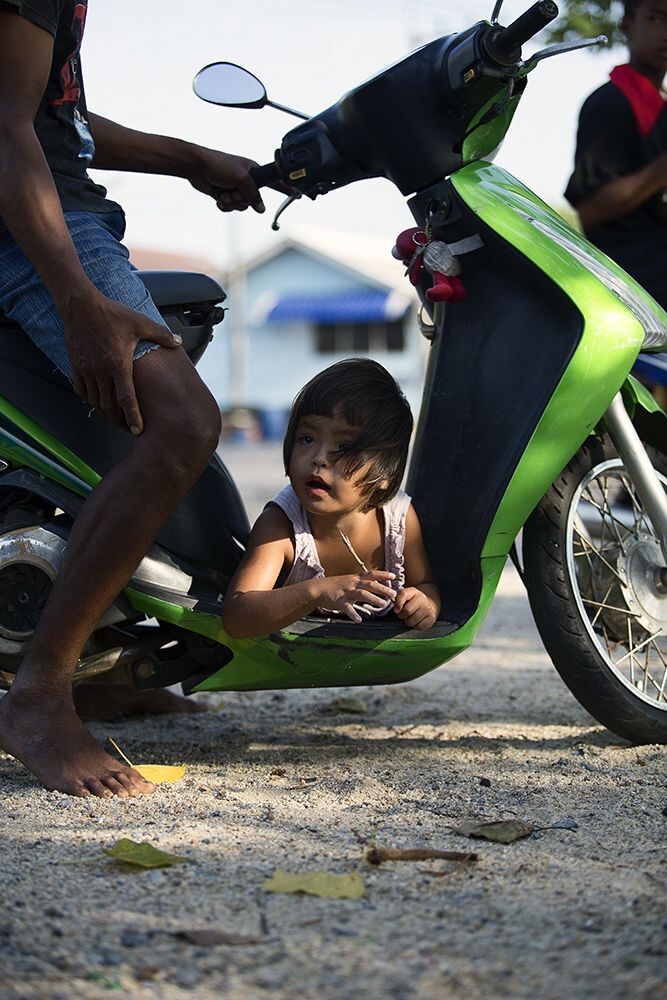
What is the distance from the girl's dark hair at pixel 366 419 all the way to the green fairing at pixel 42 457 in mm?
433

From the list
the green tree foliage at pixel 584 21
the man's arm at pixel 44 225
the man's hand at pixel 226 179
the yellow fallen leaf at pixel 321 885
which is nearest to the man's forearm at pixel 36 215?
the man's arm at pixel 44 225

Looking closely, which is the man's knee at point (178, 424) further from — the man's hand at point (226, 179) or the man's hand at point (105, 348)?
the man's hand at point (226, 179)

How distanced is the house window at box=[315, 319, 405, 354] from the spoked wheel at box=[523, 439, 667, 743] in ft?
93.4

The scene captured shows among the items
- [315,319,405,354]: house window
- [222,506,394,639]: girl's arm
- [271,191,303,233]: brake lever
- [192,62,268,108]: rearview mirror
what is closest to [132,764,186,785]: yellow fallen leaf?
[222,506,394,639]: girl's arm

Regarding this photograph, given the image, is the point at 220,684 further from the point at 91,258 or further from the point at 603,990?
the point at 603,990

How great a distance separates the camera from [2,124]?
7.73ft

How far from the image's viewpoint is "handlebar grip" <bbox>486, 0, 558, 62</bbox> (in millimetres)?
2545

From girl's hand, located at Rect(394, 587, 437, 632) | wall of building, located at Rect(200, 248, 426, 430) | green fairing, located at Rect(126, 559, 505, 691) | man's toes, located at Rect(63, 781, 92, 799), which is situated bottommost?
wall of building, located at Rect(200, 248, 426, 430)

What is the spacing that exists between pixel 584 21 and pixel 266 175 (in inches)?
188

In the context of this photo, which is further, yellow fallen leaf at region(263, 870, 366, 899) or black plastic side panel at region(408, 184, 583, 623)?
black plastic side panel at region(408, 184, 583, 623)

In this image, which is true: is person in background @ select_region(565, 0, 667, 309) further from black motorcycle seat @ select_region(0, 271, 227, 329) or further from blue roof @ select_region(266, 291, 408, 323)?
blue roof @ select_region(266, 291, 408, 323)

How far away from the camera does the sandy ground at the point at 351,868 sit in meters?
1.66

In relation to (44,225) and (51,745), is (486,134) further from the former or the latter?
(51,745)

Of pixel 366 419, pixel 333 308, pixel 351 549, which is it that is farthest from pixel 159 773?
pixel 333 308
